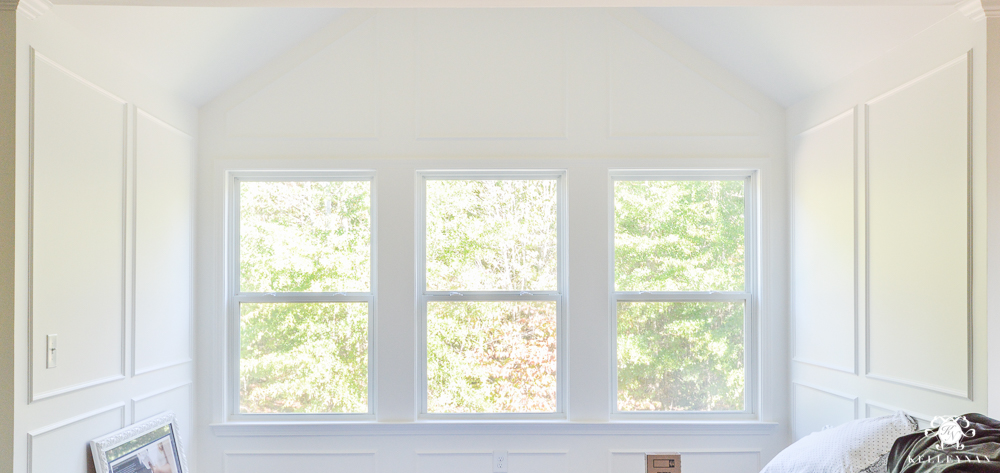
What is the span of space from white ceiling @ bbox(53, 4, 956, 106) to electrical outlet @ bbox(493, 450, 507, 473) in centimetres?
254

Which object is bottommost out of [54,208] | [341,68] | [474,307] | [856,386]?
[856,386]

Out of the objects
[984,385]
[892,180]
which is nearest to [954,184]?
[892,180]

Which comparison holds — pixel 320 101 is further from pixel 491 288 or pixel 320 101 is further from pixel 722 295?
pixel 722 295

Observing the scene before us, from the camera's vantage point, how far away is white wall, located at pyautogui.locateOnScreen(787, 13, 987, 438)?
95.1 inches

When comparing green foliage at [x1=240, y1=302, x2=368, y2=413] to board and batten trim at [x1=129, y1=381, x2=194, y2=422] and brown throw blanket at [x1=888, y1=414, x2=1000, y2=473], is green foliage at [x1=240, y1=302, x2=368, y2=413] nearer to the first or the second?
board and batten trim at [x1=129, y1=381, x2=194, y2=422]

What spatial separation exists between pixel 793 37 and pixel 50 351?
11.3 ft

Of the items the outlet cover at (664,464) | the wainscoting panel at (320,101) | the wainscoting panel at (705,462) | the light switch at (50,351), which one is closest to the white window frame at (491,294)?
the wainscoting panel at (705,462)

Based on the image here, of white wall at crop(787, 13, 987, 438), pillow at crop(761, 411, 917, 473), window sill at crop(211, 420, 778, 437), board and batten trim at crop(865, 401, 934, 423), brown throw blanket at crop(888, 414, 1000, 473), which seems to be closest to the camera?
brown throw blanket at crop(888, 414, 1000, 473)

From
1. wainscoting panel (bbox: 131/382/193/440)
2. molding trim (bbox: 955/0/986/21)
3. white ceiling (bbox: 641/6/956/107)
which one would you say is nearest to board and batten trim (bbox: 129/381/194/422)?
wainscoting panel (bbox: 131/382/193/440)

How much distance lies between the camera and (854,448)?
235cm

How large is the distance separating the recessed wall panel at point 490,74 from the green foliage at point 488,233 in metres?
0.32

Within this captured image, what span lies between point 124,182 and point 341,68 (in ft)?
4.39

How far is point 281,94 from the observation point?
3863 mm

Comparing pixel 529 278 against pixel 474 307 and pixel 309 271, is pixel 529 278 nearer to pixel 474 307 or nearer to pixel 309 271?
pixel 474 307
